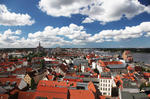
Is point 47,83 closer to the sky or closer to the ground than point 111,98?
closer to the sky

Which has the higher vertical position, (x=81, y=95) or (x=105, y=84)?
(x=81, y=95)

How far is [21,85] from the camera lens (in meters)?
34.9

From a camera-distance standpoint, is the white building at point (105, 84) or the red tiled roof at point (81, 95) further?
the white building at point (105, 84)

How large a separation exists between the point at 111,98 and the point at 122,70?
35822 mm

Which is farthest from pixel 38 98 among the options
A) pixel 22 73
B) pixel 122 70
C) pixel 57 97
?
pixel 122 70

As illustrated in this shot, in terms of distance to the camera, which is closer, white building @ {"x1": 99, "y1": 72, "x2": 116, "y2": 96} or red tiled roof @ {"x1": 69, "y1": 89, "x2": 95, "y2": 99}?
red tiled roof @ {"x1": 69, "y1": 89, "x2": 95, "y2": 99}

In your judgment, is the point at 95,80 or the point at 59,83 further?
the point at 95,80

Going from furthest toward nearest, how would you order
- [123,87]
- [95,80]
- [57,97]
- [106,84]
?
[95,80] < [106,84] < [123,87] < [57,97]

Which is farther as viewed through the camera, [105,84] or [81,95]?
[105,84]

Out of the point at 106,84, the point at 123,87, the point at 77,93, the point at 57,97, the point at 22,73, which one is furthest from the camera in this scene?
the point at 22,73

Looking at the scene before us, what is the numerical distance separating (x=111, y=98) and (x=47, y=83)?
1828cm

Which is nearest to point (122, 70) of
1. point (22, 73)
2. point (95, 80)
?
point (95, 80)

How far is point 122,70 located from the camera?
6425 cm

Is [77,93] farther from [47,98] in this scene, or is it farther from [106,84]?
[106,84]
